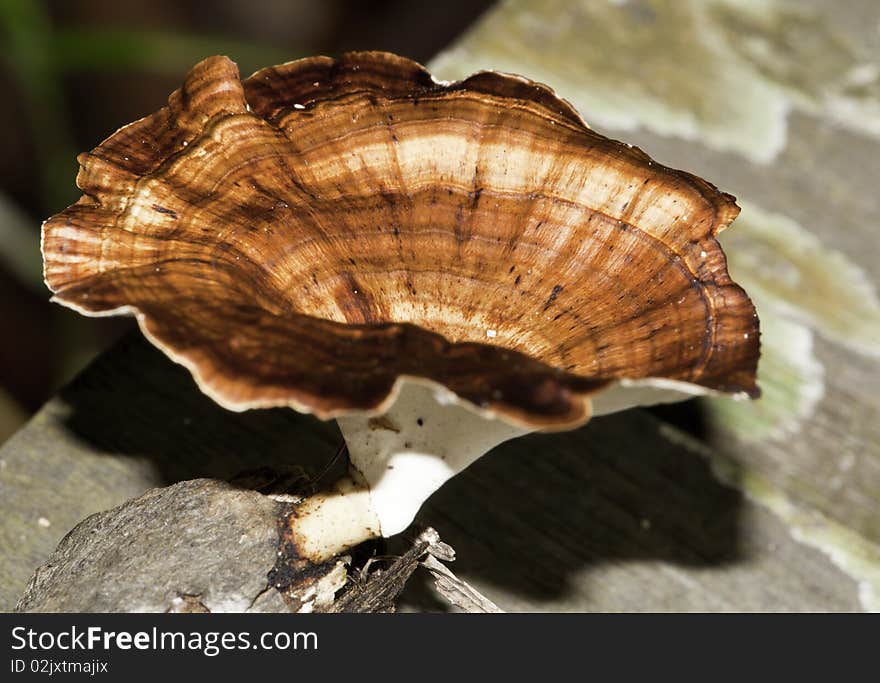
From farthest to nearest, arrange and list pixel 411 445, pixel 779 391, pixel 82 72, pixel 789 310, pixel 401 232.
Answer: pixel 82 72 → pixel 789 310 → pixel 779 391 → pixel 401 232 → pixel 411 445

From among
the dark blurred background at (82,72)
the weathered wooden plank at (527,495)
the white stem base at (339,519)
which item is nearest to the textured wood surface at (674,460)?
the weathered wooden plank at (527,495)

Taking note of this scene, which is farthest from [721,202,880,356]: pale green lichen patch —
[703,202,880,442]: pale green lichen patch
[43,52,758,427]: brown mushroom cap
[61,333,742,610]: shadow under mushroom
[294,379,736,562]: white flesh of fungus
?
[294,379,736,562]: white flesh of fungus

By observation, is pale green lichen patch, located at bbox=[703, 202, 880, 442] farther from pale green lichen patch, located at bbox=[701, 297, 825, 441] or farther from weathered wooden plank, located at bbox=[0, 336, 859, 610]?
weathered wooden plank, located at bbox=[0, 336, 859, 610]

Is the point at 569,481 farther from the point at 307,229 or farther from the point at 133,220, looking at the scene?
the point at 133,220

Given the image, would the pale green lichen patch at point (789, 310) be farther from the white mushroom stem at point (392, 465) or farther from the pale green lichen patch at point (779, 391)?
the white mushroom stem at point (392, 465)

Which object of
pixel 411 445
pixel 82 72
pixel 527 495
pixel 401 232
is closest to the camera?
pixel 411 445

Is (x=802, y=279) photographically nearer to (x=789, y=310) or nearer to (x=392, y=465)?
(x=789, y=310)

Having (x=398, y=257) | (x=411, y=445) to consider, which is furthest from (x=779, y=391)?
(x=411, y=445)
